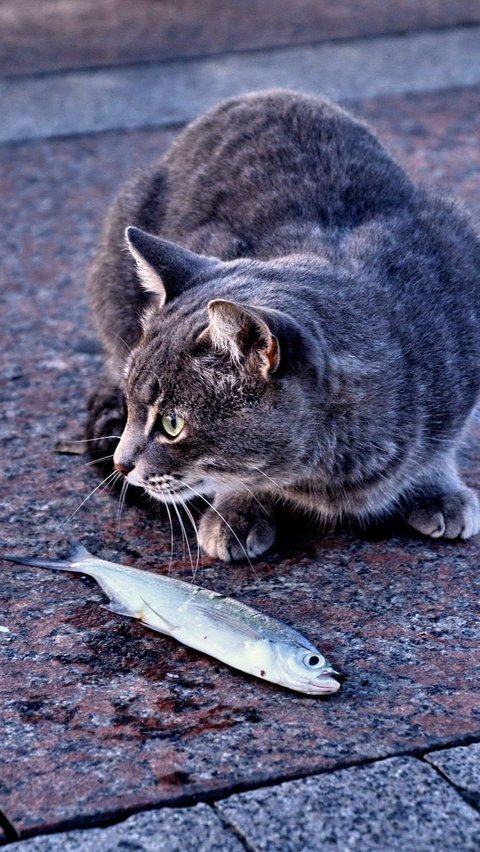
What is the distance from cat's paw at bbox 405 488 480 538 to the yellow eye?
2.59ft

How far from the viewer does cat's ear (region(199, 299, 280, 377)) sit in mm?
2664

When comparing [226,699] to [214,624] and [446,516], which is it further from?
[446,516]

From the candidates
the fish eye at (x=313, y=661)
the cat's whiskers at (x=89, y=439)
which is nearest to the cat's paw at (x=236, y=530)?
the cat's whiskers at (x=89, y=439)

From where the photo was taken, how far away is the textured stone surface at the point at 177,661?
232cm

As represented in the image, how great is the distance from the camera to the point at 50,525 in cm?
339

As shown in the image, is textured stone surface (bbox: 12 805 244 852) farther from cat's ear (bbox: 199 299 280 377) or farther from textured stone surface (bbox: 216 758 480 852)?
cat's ear (bbox: 199 299 280 377)

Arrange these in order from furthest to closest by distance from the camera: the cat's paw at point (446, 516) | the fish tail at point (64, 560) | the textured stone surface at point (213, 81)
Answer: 1. the textured stone surface at point (213, 81)
2. the cat's paw at point (446, 516)
3. the fish tail at point (64, 560)

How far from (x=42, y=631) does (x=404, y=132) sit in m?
4.87

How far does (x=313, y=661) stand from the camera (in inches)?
102

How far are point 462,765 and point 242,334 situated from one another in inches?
42.9

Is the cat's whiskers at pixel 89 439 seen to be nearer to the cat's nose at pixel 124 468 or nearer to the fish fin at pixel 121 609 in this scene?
the cat's nose at pixel 124 468

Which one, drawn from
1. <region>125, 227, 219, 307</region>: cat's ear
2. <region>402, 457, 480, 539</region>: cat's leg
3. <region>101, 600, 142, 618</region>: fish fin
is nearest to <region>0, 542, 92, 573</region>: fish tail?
<region>101, 600, 142, 618</region>: fish fin

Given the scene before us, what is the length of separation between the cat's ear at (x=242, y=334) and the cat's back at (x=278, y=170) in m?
0.87

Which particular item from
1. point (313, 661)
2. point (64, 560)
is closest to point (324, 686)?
point (313, 661)
